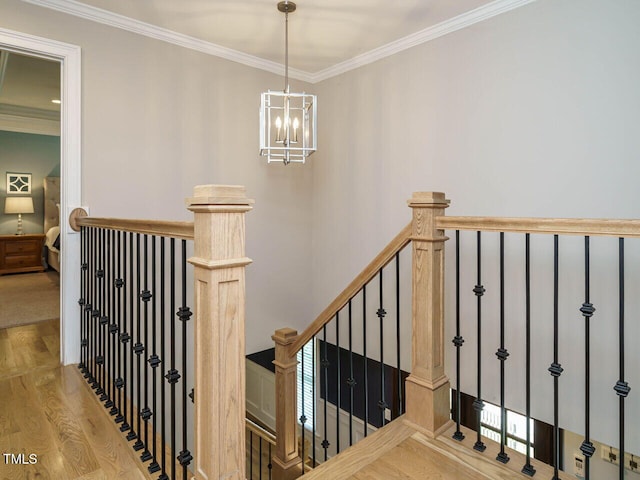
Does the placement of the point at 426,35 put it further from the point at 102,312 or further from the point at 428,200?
the point at 102,312

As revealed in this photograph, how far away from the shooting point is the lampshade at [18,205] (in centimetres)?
677

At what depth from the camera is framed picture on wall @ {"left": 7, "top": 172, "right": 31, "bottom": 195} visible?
6.78 meters

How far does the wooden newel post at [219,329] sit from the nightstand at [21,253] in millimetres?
7062

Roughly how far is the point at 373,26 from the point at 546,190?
1827 mm

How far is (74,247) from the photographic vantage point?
2904 mm

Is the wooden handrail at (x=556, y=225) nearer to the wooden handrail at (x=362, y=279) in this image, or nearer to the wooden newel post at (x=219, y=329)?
the wooden handrail at (x=362, y=279)

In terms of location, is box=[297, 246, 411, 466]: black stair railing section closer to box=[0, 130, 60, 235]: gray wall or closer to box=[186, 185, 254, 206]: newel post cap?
box=[186, 185, 254, 206]: newel post cap

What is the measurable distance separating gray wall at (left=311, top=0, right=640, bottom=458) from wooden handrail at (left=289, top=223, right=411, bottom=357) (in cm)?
125

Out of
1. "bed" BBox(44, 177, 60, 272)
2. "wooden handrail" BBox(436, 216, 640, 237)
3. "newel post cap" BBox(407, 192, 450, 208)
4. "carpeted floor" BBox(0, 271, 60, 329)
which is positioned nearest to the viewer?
"wooden handrail" BBox(436, 216, 640, 237)

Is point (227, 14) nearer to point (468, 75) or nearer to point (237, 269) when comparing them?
point (468, 75)

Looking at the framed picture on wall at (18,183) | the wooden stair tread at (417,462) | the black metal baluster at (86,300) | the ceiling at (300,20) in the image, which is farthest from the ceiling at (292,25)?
the framed picture on wall at (18,183)

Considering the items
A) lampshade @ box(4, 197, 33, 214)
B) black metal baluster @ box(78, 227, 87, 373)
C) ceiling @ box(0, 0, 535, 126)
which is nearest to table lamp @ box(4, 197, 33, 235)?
lampshade @ box(4, 197, 33, 214)

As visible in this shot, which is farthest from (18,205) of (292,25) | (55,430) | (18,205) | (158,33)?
(55,430)

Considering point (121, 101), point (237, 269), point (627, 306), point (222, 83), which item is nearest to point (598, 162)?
point (627, 306)
